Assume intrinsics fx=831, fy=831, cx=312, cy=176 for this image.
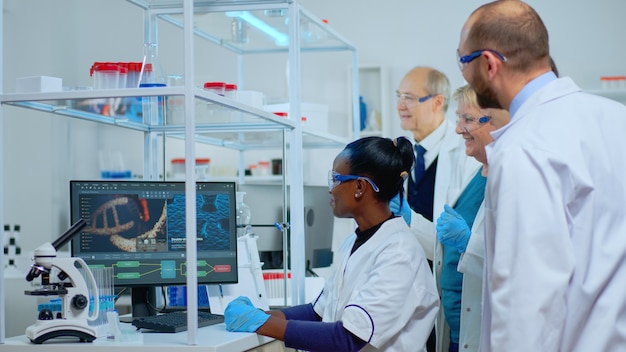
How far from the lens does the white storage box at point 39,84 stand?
229cm

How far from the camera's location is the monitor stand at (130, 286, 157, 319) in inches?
107

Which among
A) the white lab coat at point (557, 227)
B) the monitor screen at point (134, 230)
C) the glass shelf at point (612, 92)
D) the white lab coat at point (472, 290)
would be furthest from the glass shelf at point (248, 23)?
the glass shelf at point (612, 92)

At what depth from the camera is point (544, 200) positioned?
1.53m

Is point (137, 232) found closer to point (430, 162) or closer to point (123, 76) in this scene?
point (123, 76)

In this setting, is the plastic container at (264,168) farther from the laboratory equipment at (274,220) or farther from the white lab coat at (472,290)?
the white lab coat at (472,290)

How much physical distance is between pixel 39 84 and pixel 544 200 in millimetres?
1442

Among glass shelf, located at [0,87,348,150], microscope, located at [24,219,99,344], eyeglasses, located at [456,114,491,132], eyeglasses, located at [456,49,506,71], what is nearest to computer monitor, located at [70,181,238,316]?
glass shelf, located at [0,87,348,150]

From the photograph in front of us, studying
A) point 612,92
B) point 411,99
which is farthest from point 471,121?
point 612,92

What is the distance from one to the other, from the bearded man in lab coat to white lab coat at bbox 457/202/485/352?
76cm

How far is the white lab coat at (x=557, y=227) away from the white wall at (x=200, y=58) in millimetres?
4253

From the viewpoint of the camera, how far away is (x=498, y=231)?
156 cm

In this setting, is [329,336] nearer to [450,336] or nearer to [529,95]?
[450,336]

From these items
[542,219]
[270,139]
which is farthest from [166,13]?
[542,219]

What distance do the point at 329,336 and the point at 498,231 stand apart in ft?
2.80
